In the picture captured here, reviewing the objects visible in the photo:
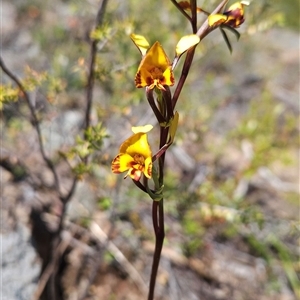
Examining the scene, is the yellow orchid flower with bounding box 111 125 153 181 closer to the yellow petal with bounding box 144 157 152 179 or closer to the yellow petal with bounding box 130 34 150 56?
the yellow petal with bounding box 144 157 152 179

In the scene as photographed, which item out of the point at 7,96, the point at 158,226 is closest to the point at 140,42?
the point at 158,226

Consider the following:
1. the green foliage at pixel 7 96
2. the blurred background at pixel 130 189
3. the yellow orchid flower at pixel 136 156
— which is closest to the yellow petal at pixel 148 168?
the yellow orchid flower at pixel 136 156

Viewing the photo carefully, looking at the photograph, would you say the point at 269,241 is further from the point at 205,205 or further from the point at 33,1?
the point at 33,1

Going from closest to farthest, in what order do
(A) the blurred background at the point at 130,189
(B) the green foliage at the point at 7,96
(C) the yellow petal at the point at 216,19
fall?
(C) the yellow petal at the point at 216,19 → (B) the green foliage at the point at 7,96 → (A) the blurred background at the point at 130,189

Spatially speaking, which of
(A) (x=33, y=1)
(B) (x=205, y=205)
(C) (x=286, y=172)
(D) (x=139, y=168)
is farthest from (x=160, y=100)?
(A) (x=33, y=1)

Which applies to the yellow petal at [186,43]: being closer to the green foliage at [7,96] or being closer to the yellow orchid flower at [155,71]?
the yellow orchid flower at [155,71]

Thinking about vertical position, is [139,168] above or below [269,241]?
above
